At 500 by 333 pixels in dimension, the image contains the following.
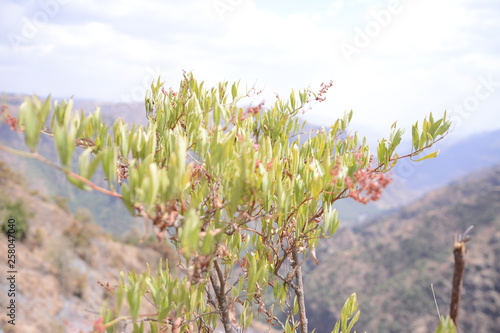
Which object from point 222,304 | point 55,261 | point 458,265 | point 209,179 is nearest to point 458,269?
point 458,265

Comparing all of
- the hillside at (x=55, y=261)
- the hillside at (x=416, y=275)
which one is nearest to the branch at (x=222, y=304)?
the hillside at (x=55, y=261)

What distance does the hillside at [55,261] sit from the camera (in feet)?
41.1

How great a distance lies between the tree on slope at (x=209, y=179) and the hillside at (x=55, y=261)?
9.53 metres

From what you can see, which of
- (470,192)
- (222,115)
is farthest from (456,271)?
(470,192)

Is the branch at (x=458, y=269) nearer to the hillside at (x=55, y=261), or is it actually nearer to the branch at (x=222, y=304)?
Answer: the branch at (x=222, y=304)

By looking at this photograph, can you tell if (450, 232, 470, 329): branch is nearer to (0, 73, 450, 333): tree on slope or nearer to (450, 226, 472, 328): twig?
(450, 226, 472, 328): twig

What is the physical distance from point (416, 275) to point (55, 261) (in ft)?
166

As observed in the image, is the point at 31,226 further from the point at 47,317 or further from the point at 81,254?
the point at 47,317

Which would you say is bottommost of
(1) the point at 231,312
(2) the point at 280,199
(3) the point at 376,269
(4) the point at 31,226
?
(3) the point at 376,269

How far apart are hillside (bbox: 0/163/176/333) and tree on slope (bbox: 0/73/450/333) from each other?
31.3 ft

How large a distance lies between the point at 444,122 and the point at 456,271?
1.11m

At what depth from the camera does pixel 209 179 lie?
5.27 feet

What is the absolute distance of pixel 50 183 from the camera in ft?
362

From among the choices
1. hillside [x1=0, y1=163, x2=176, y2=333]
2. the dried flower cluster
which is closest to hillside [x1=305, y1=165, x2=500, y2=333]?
hillside [x1=0, y1=163, x2=176, y2=333]
